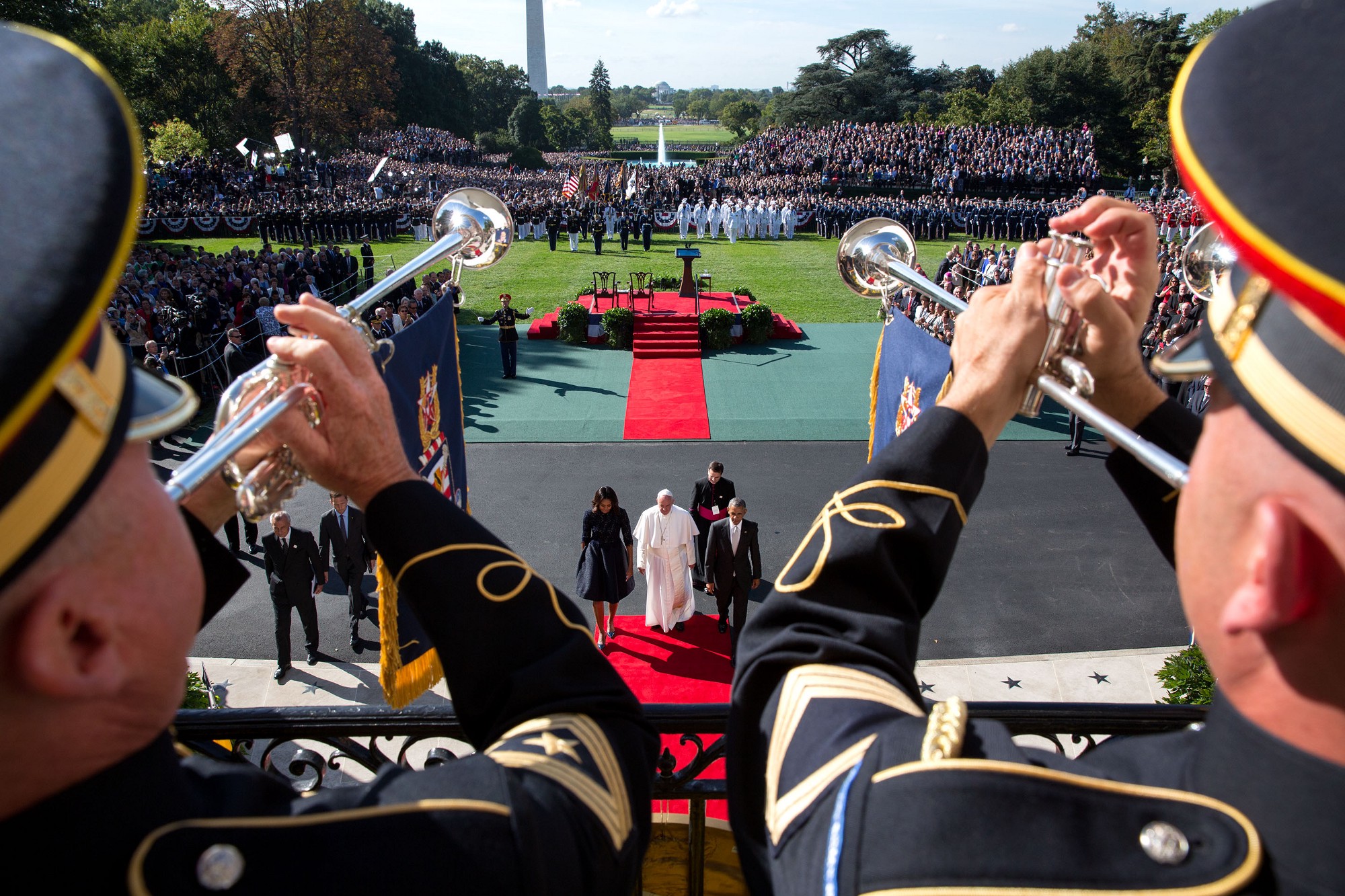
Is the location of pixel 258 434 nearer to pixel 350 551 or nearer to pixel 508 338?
pixel 350 551

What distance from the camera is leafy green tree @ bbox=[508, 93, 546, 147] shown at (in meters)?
87.5

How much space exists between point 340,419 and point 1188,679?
21.5 feet

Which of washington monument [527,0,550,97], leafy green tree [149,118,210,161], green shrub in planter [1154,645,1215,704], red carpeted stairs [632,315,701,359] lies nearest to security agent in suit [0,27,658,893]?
green shrub in planter [1154,645,1215,704]

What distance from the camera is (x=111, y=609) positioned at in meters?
1.12

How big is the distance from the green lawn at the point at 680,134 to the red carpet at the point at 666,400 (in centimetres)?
10842

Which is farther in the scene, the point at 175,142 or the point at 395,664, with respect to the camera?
the point at 175,142

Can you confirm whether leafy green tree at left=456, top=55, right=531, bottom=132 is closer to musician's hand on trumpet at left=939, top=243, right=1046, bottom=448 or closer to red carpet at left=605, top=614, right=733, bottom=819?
red carpet at left=605, top=614, right=733, bottom=819

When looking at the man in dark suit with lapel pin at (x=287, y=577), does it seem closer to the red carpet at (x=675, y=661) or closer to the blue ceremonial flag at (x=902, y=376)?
the red carpet at (x=675, y=661)

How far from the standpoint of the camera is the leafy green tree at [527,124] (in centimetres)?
8750

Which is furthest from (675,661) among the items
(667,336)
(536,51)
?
(536,51)

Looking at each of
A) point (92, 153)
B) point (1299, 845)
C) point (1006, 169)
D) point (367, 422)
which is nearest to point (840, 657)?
point (1299, 845)

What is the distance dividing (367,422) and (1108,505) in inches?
477

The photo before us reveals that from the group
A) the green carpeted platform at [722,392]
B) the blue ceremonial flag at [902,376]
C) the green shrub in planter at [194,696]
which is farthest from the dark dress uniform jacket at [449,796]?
the green carpeted platform at [722,392]

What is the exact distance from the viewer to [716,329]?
19578mm
